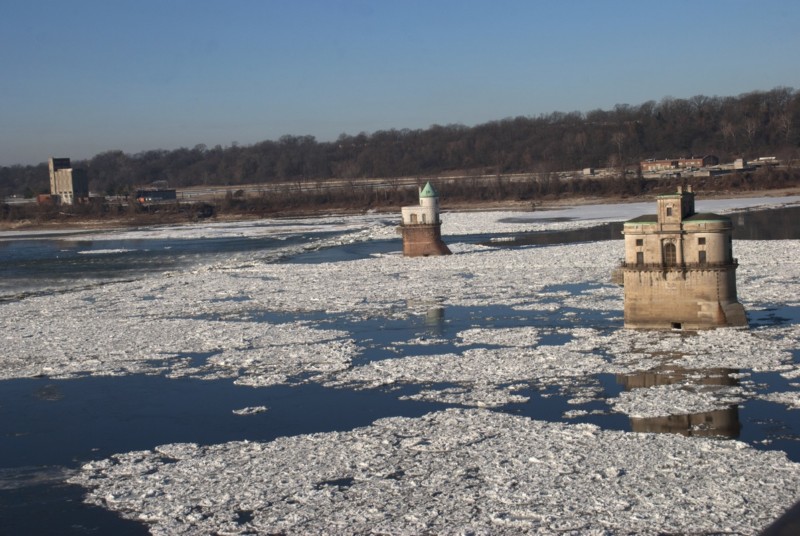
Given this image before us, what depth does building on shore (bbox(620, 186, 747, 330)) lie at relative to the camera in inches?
971

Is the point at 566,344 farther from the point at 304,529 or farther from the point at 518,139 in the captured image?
the point at 518,139

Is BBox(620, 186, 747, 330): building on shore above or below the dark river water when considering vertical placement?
above

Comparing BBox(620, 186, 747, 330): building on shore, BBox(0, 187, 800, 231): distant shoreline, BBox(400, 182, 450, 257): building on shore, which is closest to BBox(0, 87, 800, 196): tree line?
BBox(0, 187, 800, 231): distant shoreline

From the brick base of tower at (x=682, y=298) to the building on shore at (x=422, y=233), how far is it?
941 inches

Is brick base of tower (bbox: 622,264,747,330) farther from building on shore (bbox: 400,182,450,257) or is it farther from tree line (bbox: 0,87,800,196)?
tree line (bbox: 0,87,800,196)

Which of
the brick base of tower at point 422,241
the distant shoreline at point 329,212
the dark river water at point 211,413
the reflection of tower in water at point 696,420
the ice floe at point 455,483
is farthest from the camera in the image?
the distant shoreline at point 329,212

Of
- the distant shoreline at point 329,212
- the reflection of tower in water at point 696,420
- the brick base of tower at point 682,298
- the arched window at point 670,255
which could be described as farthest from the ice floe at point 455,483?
the distant shoreline at point 329,212

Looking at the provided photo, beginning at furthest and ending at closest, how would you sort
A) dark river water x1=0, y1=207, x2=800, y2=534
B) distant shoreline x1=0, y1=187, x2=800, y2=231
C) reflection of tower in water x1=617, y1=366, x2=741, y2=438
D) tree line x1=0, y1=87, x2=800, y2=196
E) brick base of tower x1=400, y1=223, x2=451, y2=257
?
tree line x1=0, y1=87, x2=800, y2=196 < distant shoreline x1=0, y1=187, x2=800, y2=231 < brick base of tower x1=400, y1=223, x2=451, y2=257 < reflection of tower in water x1=617, y1=366, x2=741, y2=438 < dark river water x1=0, y1=207, x2=800, y2=534

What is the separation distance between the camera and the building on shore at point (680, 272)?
80.9 ft

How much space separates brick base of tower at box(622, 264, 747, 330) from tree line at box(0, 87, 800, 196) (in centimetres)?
9755

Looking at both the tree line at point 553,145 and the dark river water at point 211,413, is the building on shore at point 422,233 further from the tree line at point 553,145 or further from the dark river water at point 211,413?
the tree line at point 553,145

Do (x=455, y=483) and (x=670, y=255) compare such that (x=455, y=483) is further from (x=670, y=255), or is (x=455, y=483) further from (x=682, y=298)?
(x=670, y=255)

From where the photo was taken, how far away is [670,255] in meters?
25.4

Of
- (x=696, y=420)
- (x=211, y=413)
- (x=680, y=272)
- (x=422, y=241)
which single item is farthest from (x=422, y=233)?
(x=696, y=420)
